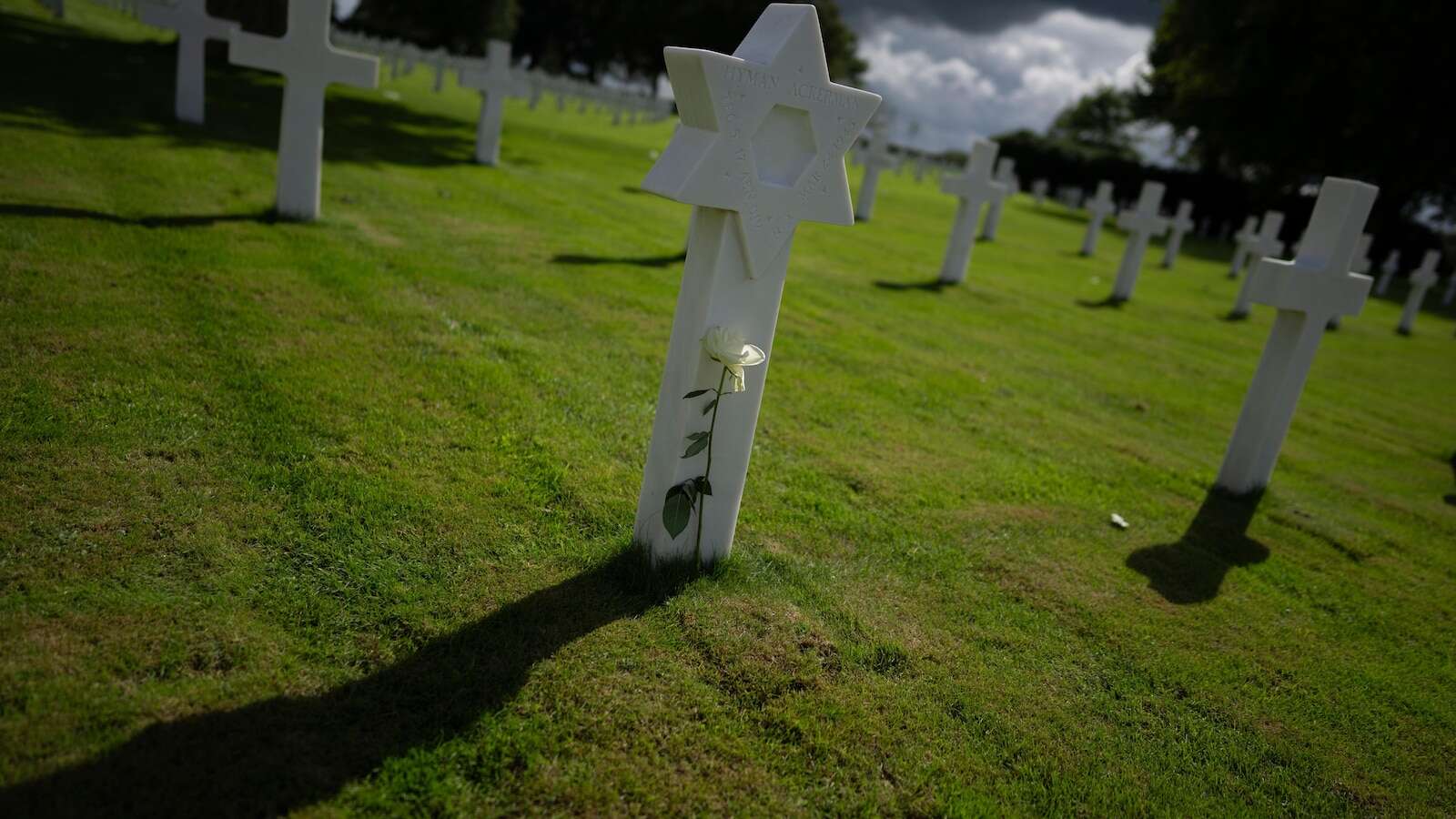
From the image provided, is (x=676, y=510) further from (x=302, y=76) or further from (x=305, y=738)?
(x=302, y=76)

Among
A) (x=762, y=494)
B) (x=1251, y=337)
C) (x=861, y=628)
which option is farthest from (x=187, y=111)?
(x=1251, y=337)

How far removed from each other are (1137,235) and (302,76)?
1180 cm

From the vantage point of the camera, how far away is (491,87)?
40.3 ft

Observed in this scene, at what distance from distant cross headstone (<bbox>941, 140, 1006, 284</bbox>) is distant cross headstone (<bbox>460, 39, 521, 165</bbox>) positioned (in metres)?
6.35

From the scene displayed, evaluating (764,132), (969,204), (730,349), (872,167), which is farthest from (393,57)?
(730,349)

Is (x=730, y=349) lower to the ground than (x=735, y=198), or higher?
lower

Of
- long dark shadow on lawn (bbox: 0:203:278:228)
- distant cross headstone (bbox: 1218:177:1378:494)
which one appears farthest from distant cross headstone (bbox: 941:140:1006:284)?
long dark shadow on lawn (bbox: 0:203:278:228)

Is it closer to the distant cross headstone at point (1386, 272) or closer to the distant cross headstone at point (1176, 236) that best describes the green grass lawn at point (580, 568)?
the distant cross headstone at point (1176, 236)

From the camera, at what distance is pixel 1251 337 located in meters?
12.6

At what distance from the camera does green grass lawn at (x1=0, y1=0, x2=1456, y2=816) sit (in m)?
2.45

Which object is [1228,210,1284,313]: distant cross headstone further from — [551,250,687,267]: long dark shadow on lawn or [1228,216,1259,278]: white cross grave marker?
[551,250,687,267]: long dark shadow on lawn

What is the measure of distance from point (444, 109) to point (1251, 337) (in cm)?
1725

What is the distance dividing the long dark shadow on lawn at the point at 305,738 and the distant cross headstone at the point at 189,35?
9.76m

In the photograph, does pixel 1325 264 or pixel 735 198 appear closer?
pixel 735 198
